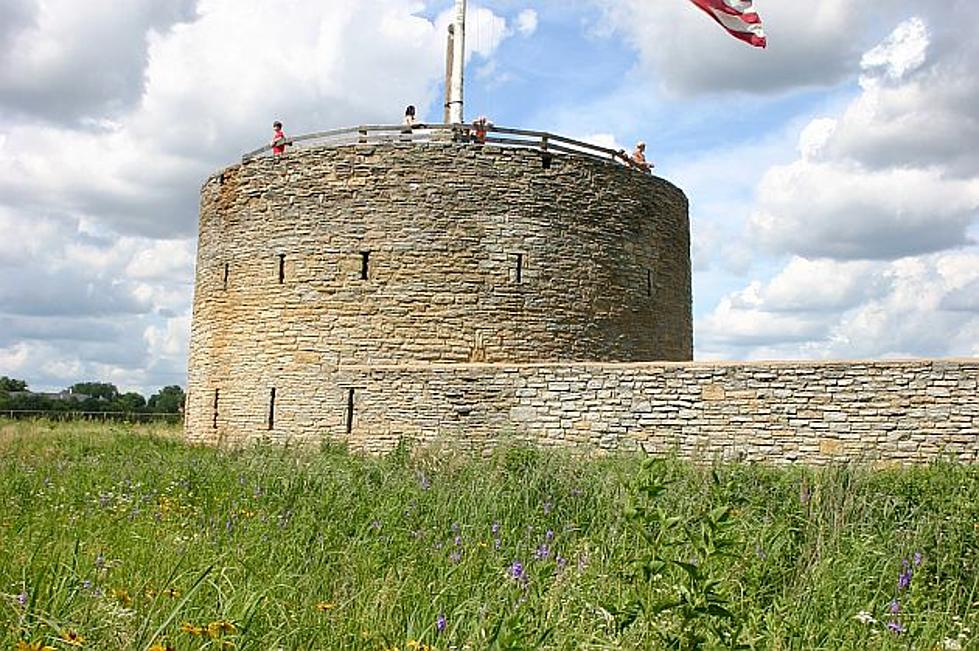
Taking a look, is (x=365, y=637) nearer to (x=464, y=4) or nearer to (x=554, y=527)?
(x=554, y=527)

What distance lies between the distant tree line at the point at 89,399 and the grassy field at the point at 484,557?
27896 millimetres

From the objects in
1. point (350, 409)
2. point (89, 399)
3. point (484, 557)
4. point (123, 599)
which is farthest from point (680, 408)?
point (89, 399)

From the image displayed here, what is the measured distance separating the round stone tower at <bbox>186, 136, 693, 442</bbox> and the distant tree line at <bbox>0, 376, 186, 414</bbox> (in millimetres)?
18843

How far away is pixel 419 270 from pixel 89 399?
36.0 m

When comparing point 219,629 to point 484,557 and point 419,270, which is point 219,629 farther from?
point 419,270

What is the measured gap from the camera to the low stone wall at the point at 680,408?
1150 cm

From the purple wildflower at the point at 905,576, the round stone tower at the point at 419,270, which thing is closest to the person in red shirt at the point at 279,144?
the round stone tower at the point at 419,270

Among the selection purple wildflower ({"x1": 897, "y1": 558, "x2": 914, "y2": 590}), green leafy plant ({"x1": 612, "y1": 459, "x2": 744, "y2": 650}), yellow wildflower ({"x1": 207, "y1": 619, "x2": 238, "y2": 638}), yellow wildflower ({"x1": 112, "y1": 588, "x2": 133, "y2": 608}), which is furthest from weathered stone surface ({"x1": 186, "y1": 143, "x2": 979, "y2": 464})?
yellow wildflower ({"x1": 207, "y1": 619, "x2": 238, "y2": 638})

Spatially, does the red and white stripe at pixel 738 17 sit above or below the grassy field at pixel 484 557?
above

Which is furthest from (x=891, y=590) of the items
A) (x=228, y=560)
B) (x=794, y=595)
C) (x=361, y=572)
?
(x=228, y=560)

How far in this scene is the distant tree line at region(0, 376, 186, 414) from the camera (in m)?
36.0

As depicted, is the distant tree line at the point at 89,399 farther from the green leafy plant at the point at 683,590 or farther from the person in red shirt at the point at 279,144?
the green leafy plant at the point at 683,590

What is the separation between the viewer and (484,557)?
20.6ft

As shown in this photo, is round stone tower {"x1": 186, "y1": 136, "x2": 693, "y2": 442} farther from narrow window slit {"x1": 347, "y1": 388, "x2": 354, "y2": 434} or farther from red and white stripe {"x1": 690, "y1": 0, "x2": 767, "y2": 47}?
red and white stripe {"x1": 690, "y1": 0, "x2": 767, "y2": 47}
